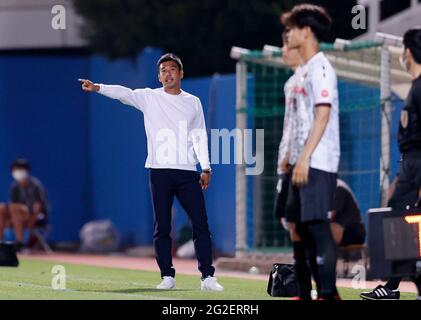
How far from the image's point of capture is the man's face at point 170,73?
12.5 meters

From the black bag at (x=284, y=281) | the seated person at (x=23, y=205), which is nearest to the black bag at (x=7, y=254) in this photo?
the black bag at (x=284, y=281)

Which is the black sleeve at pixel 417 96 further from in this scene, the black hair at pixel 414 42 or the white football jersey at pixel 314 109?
the white football jersey at pixel 314 109

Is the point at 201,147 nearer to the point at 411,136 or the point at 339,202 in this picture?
the point at 411,136

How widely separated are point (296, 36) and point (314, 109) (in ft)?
1.82

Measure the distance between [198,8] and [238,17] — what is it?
29.5 inches

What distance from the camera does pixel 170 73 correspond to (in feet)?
41.2

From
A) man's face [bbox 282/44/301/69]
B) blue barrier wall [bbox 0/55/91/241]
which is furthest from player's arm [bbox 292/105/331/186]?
blue barrier wall [bbox 0/55/91/241]

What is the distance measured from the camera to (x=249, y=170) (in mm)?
19797

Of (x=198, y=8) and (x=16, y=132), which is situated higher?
(x=198, y=8)

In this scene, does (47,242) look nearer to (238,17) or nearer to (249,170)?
(238,17)

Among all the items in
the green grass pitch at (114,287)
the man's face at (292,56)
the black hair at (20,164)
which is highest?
the man's face at (292,56)

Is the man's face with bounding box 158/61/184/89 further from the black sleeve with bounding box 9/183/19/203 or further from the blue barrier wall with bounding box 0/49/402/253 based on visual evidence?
the blue barrier wall with bounding box 0/49/402/253

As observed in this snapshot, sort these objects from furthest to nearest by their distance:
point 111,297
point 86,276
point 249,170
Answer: point 249,170
point 86,276
point 111,297
